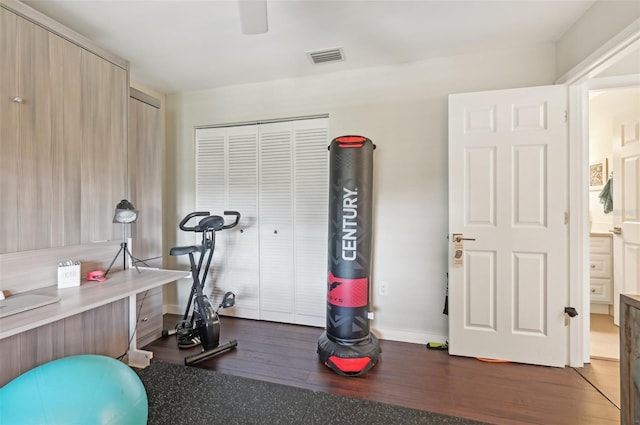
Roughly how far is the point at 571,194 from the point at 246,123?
2946 mm

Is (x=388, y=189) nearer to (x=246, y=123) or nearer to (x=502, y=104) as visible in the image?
(x=502, y=104)

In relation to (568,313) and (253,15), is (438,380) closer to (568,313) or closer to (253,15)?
(568,313)

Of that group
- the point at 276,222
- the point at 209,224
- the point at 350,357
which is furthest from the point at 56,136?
the point at 350,357

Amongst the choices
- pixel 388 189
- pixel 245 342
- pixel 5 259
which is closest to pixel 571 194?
pixel 388 189

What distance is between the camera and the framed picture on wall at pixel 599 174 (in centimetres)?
321

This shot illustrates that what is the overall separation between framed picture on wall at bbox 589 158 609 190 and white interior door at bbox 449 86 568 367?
181cm

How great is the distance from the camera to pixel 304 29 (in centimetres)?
208

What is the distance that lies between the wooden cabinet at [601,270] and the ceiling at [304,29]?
226 cm

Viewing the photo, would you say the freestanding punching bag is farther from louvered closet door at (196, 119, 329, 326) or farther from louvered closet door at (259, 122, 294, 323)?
louvered closet door at (259, 122, 294, 323)

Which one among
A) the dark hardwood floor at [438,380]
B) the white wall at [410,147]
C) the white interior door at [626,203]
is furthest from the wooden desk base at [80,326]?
the white interior door at [626,203]

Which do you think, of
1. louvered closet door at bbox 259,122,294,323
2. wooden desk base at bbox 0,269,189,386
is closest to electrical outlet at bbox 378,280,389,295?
louvered closet door at bbox 259,122,294,323

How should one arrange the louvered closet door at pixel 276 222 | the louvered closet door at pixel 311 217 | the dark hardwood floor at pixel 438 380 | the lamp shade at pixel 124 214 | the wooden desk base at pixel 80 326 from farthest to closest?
the louvered closet door at pixel 276 222 → the louvered closet door at pixel 311 217 → the lamp shade at pixel 124 214 → the dark hardwood floor at pixel 438 380 → the wooden desk base at pixel 80 326

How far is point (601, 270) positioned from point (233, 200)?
4.07 meters

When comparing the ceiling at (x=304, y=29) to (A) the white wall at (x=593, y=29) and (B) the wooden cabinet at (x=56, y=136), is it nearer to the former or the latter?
(A) the white wall at (x=593, y=29)
